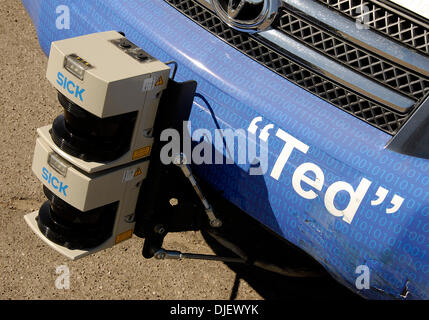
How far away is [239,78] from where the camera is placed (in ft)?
8.84

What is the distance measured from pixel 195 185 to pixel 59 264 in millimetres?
795

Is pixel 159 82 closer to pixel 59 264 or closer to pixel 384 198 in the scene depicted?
pixel 384 198

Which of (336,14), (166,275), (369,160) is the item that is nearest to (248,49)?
(336,14)

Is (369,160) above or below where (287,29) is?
below

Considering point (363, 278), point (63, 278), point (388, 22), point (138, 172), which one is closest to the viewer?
point (388, 22)

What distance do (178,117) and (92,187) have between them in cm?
40

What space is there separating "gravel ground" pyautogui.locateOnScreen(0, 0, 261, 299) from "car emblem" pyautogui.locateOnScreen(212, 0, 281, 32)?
3.78 ft

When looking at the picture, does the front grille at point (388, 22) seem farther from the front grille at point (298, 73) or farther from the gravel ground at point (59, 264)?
the gravel ground at point (59, 264)

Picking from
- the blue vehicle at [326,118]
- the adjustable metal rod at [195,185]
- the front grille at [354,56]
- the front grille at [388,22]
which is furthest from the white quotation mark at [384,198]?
the adjustable metal rod at [195,185]

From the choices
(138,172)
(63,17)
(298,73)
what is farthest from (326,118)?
(63,17)

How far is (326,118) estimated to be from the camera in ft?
8.46

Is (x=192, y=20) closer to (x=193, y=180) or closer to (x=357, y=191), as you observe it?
(x=193, y=180)

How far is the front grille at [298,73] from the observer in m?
2.53
